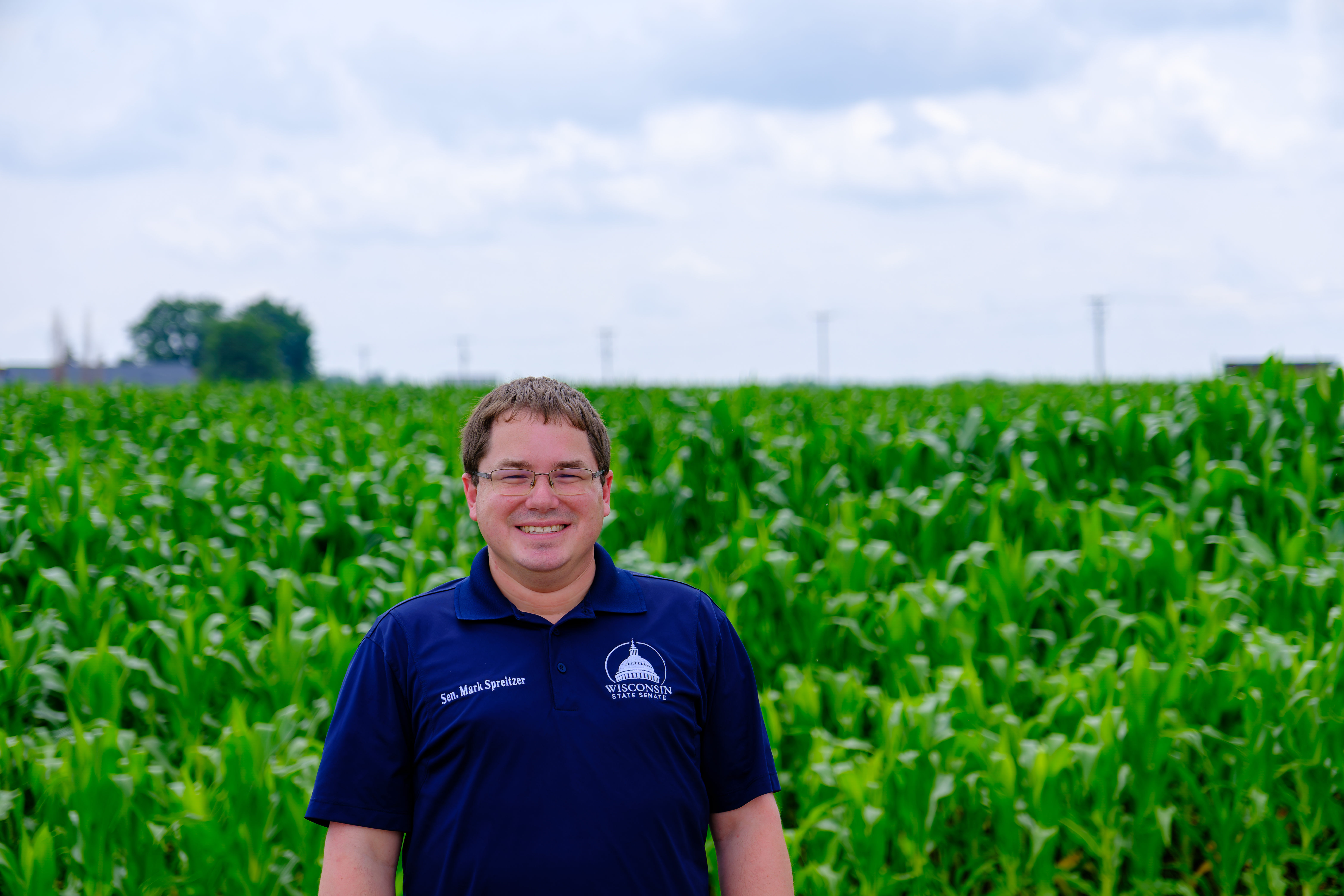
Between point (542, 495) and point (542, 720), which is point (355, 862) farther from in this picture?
point (542, 495)

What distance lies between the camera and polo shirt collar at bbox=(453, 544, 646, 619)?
2.03m

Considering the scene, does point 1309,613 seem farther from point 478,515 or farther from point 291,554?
point 291,554

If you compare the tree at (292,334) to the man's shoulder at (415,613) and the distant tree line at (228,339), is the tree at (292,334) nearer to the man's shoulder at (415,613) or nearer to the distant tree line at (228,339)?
the distant tree line at (228,339)

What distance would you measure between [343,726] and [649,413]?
919 centimetres

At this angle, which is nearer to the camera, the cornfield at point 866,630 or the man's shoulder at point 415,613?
the man's shoulder at point 415,613

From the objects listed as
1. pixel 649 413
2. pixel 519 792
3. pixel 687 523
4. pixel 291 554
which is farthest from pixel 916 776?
pixel 649 413

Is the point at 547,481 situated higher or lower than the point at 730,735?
higher

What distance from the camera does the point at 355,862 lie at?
1.96 meters

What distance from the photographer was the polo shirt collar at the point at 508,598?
2031 mm

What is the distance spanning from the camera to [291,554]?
23.5ft

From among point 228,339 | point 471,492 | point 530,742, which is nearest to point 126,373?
point 228,339

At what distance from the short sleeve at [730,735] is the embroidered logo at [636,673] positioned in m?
0.14

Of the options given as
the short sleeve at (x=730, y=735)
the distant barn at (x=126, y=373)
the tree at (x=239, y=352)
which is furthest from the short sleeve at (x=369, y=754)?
the tree at (x=239, y=352)

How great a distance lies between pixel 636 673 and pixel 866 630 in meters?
3.83
